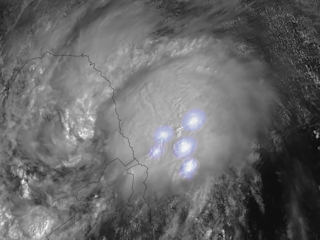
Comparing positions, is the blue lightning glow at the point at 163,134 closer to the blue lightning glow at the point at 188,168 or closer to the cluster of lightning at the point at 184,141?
the cluster of lightning at the point at 184,141

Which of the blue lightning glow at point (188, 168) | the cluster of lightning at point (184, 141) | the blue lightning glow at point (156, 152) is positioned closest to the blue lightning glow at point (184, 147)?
the cluster of lightning at point (184, 141)

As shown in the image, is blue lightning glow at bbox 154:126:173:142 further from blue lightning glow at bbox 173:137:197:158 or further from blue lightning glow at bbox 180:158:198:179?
blue lightning glow at bbox 180:158:198:179

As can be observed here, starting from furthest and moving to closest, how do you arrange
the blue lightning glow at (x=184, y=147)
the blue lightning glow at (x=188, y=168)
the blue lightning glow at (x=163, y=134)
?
the blue lightning glow at (x=163, y=134)
the blue lightning glow at (x=184, y=147)
the blue lightning glow at (x=188, y=168)

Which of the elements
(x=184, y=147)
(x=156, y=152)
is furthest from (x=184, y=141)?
(x=156, y=152)

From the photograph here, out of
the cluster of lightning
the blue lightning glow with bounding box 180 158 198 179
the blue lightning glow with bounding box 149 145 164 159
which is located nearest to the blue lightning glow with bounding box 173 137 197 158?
the cluster of lightning

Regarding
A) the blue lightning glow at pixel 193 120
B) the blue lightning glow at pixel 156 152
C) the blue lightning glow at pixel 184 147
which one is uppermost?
the blue lightning glow at pixel 193 120

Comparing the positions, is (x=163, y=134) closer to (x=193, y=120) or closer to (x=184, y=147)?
(x=184, y=147)

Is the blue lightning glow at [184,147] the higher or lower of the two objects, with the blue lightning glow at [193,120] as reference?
lower

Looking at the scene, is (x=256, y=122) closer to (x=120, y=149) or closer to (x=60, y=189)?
(x=120, y=149)
